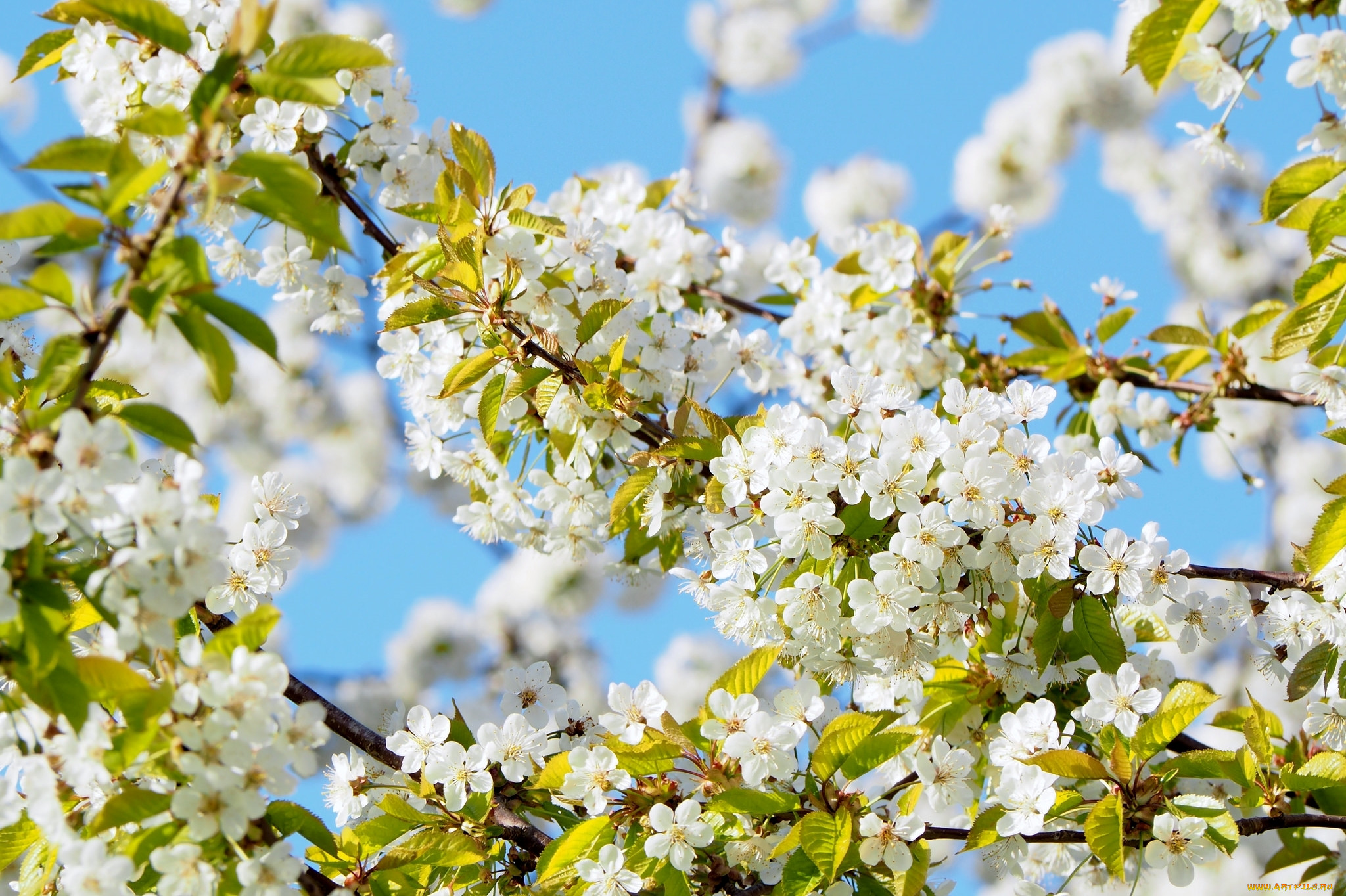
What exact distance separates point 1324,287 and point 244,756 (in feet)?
6.35

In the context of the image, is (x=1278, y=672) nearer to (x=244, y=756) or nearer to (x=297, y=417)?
(x=244, y=756)

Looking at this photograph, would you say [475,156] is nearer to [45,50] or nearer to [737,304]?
[45,50]

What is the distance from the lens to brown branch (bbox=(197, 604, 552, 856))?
189cm

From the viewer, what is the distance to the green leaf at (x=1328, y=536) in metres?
1.80

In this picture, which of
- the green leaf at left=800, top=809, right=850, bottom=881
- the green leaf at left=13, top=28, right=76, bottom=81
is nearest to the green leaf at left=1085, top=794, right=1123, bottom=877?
the green leaf at left=800, top=809, right=850, bottom=881

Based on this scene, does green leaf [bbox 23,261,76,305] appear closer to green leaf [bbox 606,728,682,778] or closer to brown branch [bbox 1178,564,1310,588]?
green leaf [bbox 606,728,682,778]

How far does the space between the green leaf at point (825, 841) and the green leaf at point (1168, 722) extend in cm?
49

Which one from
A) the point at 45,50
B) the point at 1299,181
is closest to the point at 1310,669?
the point at 1299,181

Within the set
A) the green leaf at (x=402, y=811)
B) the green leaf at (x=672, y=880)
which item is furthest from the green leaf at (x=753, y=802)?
the green leaf at (x=402, y=811)

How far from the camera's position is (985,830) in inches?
70.4

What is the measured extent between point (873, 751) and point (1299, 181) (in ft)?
4.22

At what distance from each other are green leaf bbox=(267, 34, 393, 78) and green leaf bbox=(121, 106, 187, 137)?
21 centimetres

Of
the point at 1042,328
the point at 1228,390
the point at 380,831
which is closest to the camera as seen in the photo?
the point at 380,831

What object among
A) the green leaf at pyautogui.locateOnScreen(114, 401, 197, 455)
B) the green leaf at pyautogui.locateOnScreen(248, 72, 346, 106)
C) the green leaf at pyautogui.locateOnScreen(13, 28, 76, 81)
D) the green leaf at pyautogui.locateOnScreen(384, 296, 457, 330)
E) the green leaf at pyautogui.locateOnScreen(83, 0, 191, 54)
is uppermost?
A: the green leaf at pyautogui.locateOnScreen(13, 28, 76, 81)
